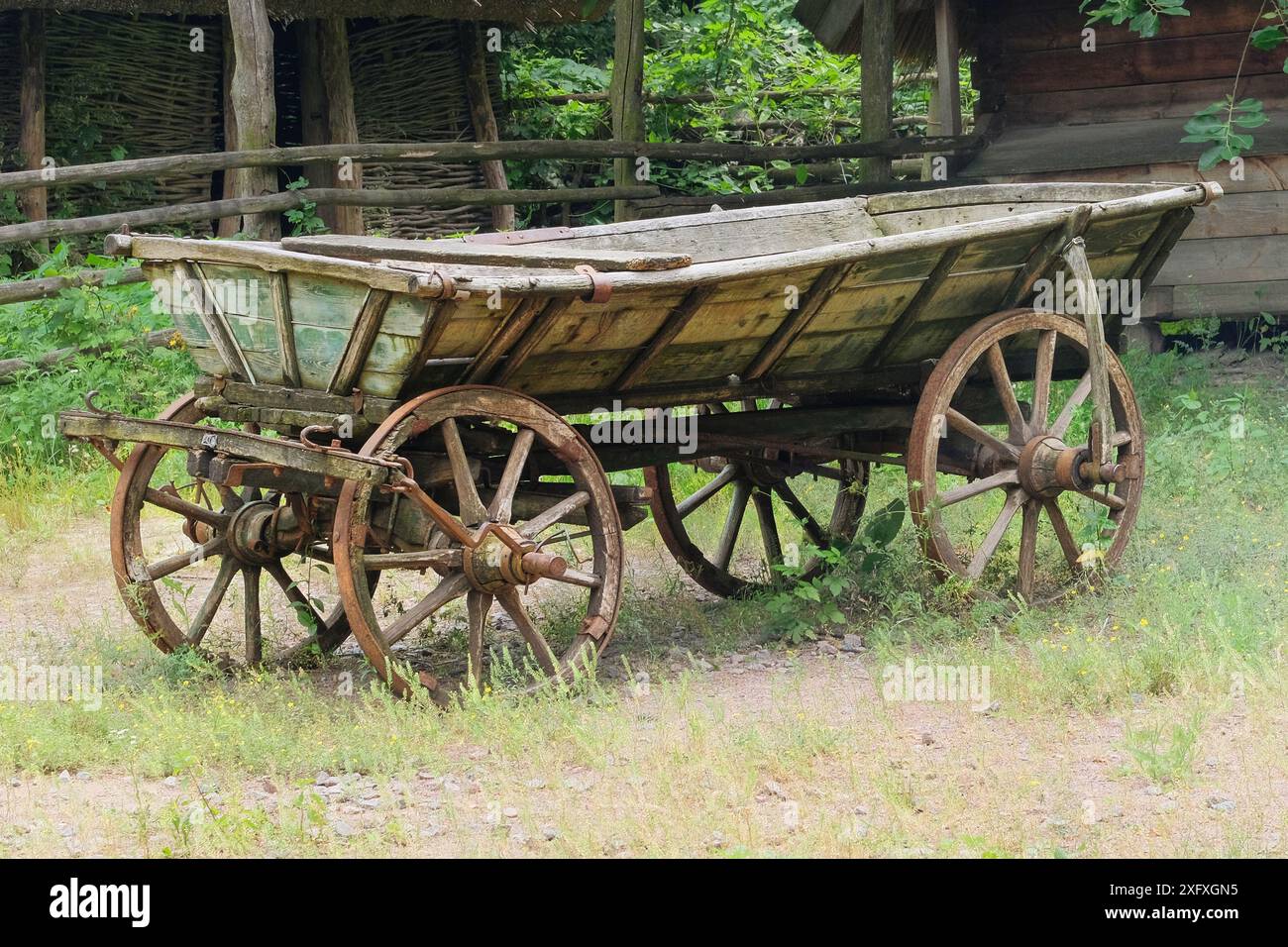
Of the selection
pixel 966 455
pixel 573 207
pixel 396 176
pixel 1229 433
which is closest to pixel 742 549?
pixel 966 455

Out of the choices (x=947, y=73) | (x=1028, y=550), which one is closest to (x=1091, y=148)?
(x=947, y=73)

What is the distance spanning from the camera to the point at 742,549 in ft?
24.0

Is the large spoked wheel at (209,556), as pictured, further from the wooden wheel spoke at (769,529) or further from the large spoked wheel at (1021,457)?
the large spoked wheel at (1021,457)

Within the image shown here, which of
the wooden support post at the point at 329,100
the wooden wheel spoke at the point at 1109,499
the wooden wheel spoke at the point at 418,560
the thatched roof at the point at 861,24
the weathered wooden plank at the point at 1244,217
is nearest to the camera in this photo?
the wooden wheel spoke at the point at 418,560

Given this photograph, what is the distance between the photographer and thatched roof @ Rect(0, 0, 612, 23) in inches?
409

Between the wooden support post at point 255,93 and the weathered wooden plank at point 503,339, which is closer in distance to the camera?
the weathered wooden plank at point 503,339

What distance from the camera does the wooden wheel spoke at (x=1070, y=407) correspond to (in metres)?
5.85

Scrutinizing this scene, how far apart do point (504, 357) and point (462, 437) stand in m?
0.36

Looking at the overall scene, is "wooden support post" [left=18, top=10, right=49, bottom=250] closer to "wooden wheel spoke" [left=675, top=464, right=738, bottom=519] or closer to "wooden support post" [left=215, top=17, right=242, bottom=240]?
"wooden support post" [left=215, top=17, right=242, bottom=240]

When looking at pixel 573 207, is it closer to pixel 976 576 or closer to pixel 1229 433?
pixel 1229 433

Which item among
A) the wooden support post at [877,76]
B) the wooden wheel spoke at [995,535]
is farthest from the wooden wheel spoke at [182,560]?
the wooden support post at [877,76]

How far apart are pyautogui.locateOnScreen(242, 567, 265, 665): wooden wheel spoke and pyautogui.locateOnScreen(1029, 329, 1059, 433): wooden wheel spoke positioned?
296cm

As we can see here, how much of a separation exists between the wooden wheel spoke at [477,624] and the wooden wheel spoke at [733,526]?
1965 millimetres

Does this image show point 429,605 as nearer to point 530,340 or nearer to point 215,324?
point 530,340
